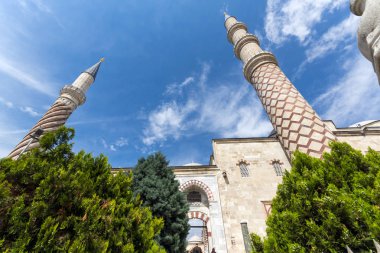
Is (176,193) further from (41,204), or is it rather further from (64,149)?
(41,204)

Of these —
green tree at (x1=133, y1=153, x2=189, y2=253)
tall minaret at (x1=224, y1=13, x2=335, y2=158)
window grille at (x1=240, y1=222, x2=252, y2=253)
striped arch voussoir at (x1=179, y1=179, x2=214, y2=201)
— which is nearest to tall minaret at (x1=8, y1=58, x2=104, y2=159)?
green tree at (x1=133, y1=153, x2=189, y2=253)

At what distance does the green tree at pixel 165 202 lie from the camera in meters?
7.35

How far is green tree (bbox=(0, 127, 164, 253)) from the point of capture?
294cm

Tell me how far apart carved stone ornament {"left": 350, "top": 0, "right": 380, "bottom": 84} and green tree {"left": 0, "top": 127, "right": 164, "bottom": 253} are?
442 centimetres

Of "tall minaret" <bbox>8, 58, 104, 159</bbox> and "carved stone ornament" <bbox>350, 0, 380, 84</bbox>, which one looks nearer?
"carved stone ornament" <bbox>350, 0, 380, 84</bbox>

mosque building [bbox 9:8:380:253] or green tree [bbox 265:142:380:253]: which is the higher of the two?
mosque building [bbox 9:8:380:253]

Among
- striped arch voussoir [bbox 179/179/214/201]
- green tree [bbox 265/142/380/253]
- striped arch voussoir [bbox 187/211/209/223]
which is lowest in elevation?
green tree [bbox 265/142/380/253]

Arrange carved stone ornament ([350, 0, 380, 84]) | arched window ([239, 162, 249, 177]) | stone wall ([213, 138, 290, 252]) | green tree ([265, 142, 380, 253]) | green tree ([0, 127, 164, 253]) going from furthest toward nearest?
arched window ([239, 162, 249, 177]) < stone wall ([213, 138, 290, 252]) < green tree ([265, 142, 380, 253]) < green tree ([0, 127, 164, 253]) < carved stone ornament ([350, 0, 380, 84])

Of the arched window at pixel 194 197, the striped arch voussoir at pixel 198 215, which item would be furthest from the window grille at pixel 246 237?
the arched window at pixel 194 197

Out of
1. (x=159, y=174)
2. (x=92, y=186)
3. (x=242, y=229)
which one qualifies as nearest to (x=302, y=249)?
(x=92, y=186)

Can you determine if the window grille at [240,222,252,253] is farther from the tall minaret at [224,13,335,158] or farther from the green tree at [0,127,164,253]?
the green tree at [0,127,164,253]

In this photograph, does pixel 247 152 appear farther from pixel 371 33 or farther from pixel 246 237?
pixel 371 33

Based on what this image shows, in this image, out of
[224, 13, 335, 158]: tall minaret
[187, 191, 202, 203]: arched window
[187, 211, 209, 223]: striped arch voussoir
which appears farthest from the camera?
[187, 191, 202, 203]: arched window

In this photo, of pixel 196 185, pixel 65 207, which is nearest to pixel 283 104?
pixel 196 185
